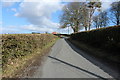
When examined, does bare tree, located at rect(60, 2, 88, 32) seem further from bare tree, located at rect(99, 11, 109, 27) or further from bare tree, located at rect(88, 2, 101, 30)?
bare tree, located at rect(99, 11, 109, 27)

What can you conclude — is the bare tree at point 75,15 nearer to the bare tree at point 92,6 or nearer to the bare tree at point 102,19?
the bare tree at point 92,6

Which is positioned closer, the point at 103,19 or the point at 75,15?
the point at 75,15

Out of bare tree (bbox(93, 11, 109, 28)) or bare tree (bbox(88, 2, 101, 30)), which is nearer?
bare tree (bbox(88, 2, 101, 30))

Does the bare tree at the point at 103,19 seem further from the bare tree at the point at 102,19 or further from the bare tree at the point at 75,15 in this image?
the bare tree at the point at 75,15

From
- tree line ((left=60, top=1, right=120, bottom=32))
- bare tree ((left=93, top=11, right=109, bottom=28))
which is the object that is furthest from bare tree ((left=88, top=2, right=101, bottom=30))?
bare tree ((left=93, top=11, right=109, bottom=28))

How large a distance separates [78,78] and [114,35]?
498cm

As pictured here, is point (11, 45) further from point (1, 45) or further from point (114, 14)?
point (114, 14)

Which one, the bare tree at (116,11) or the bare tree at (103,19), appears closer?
the bare tree at (116,11)

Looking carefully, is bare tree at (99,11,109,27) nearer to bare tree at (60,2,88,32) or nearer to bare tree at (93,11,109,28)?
bare tree at (93,11,109,28)

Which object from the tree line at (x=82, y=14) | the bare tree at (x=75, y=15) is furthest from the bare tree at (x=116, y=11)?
the bare tree at (x=75, y=15)

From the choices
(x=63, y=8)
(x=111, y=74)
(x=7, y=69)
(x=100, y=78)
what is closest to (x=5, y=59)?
(x=7, y=69)

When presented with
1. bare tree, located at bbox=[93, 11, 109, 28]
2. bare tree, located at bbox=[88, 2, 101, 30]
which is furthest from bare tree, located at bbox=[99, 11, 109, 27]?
bare tree, located at bbox=[88, 2, 101, 30]

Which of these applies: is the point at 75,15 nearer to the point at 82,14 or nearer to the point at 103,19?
the point at 82,14

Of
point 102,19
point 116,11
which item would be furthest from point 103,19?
point 116,11
